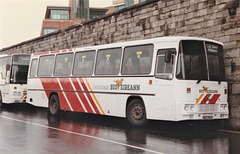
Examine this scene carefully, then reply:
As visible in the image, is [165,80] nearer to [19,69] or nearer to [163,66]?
[163,66]

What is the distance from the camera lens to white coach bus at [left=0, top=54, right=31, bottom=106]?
1912cm

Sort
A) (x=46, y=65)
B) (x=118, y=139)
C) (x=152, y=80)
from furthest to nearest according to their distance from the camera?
(x=46, y=65) < (x=152, y=80) < (x=118, y=139)

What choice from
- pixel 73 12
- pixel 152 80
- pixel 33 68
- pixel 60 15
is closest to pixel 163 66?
pixel 152 80

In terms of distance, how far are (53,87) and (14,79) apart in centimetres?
458

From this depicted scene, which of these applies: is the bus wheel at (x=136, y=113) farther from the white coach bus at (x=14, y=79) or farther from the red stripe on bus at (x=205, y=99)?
the white coach bus at (x=14, y=79)

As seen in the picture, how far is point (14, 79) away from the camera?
19.3m

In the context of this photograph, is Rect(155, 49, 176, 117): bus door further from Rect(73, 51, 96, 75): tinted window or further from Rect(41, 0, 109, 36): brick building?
Rect(41, 0, 109, 36): brick building

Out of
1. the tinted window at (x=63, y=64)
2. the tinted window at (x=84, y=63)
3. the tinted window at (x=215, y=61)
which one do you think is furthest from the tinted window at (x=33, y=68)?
the tinted window at (x=215, y=61)

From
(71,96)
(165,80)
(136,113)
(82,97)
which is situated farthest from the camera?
(71,96)

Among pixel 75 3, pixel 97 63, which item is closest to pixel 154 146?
pixel 97 63

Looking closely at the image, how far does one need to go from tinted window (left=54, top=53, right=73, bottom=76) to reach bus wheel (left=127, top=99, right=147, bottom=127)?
4081 millimetres

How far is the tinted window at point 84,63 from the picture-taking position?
13.7 meters

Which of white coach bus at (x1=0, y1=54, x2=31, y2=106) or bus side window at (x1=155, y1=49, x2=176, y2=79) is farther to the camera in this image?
white coach bus at (x1=0, y1=54, x2=31, y2=106)

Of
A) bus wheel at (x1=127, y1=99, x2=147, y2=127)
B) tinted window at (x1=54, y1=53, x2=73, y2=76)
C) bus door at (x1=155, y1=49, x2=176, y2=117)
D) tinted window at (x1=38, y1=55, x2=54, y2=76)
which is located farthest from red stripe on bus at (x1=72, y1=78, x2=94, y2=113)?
bus door at (x1=155, y1=49, x2=176, y2=117)
